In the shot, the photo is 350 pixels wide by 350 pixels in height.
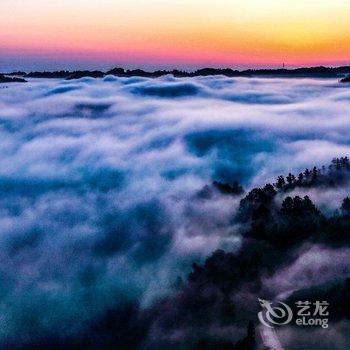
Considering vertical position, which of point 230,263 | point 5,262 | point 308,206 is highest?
point 308,206

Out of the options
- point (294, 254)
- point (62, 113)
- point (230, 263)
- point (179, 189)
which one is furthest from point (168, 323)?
point (62, 113)

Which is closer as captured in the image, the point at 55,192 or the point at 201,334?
the point at 201,334

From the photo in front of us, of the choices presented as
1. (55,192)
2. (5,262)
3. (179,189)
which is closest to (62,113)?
(55,192)

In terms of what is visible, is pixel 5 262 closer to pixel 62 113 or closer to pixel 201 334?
pixel 201 334

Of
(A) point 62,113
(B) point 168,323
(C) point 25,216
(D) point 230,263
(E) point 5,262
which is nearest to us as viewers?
(B) point 168,323

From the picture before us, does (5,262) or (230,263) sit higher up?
(230,263)

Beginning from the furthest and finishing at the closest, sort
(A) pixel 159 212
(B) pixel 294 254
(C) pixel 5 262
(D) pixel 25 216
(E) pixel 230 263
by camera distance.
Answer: (D) pixel 25 216
(A) pixel 159 212
(C) pixel 5 262
(E) pixel 230 263
(B) pixel 294 254

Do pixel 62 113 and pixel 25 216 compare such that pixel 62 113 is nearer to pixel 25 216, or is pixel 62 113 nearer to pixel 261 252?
pixel 25 216
